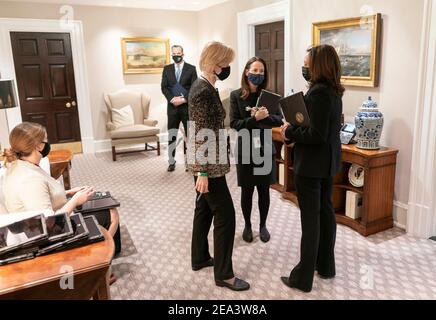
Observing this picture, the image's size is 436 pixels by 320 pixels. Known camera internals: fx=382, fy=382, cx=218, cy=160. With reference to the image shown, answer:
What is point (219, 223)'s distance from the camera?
88.4 inches

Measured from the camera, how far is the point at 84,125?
6320 millimetres

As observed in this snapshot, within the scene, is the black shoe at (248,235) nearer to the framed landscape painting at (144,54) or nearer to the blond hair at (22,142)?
the blond hair at (22,142)

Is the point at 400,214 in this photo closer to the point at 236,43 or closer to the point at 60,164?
the point at 60,164

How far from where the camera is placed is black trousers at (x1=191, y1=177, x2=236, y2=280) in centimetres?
220

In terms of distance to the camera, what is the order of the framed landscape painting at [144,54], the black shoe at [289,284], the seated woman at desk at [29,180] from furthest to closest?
the framed landscape painting at [144,54] → the black shoe at [289,284] → the seated woman at desk at [29,180]

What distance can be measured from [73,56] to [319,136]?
16.7ft

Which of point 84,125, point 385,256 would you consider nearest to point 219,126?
point 385,256

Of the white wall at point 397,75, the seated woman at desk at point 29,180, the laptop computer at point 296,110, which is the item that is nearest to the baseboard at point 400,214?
the white wall at point 397,75

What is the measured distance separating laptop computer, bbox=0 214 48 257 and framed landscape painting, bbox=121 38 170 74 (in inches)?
203

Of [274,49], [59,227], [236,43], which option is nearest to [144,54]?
[236,43]

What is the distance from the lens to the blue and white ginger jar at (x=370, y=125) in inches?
121

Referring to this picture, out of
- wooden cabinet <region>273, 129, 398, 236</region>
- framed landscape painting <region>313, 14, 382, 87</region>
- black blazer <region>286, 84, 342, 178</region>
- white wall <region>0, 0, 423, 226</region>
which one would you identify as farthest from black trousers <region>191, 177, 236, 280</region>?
framed landscape painting <region>313, 14, 382, 87</region>

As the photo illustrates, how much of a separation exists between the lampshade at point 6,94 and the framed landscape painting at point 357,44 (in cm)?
309
